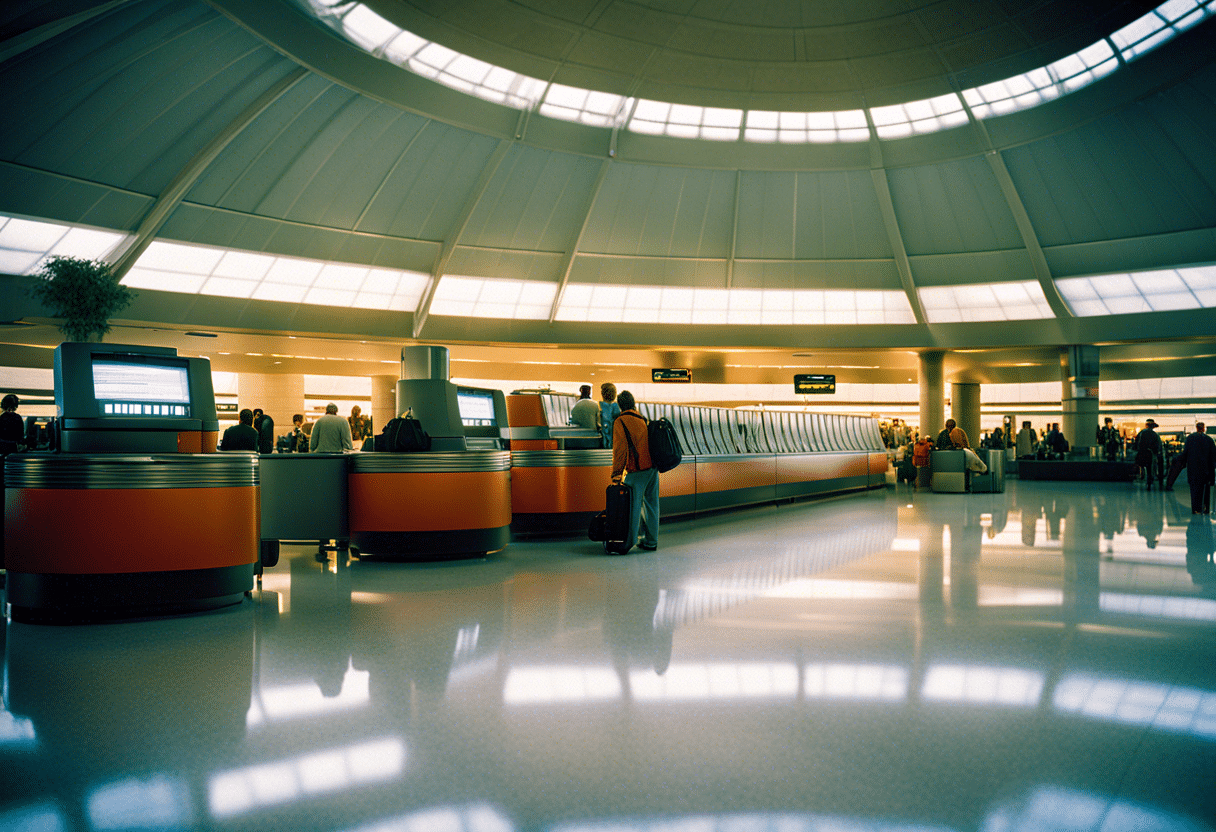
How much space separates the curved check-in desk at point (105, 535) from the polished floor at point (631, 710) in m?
0.30

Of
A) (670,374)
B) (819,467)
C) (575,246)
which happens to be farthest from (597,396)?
(819,467)

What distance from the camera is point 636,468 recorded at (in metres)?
8.95

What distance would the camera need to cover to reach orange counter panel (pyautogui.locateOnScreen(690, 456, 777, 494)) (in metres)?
14.0

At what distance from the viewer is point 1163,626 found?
5.04m

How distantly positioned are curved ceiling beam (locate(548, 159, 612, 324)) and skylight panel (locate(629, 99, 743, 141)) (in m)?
1.75

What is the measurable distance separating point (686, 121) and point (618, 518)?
67.1 feet

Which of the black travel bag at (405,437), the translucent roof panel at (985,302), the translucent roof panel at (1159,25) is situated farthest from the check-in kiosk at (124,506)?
the translucent roof panel at (985,302)

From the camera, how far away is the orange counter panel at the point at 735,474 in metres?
14.0

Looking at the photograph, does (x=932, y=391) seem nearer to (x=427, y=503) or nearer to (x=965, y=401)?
(x=965, y=401)

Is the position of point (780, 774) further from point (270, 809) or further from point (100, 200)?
point (100, 200)

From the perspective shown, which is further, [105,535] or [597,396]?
[597,396]

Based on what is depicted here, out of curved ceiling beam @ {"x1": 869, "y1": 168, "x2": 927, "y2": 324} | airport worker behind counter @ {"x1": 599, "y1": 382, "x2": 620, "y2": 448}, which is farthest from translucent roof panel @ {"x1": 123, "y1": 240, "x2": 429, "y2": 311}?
airport worker behind counter @ {"x1": 599, "y1": 382, "x2": 620, "y2": 448}

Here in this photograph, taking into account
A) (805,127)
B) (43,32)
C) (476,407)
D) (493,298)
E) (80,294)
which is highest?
(805,127)

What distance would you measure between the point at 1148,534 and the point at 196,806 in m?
12.0
